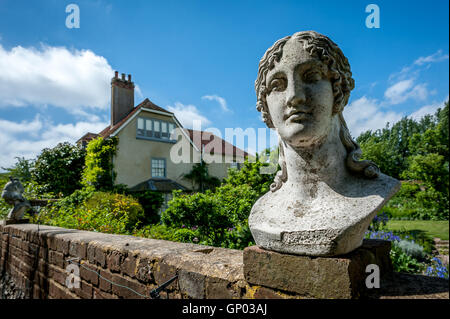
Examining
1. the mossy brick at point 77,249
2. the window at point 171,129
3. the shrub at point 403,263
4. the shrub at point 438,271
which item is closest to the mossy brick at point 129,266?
the mossy brick at point 77,249

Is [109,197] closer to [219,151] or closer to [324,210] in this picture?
[324,210]

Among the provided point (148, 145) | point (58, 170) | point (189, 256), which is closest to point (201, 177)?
point (148, 145)

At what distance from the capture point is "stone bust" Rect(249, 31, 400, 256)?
134 centimetres

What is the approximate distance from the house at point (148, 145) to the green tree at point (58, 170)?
2.07 m

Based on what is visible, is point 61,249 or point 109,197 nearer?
point 61,249

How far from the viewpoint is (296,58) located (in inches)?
56.1

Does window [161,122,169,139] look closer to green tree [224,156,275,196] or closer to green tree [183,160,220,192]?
green tree [183,160,220,192]

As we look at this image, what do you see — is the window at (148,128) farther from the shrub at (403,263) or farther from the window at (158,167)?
the shrub at (403,263)

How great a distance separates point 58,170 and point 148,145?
18.3 ft

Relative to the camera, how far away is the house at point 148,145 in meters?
16.2

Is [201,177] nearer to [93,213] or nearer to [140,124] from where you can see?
[140,124]

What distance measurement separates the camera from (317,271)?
1.31 m

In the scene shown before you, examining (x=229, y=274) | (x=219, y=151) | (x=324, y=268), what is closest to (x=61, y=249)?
(x=229, y=274)
